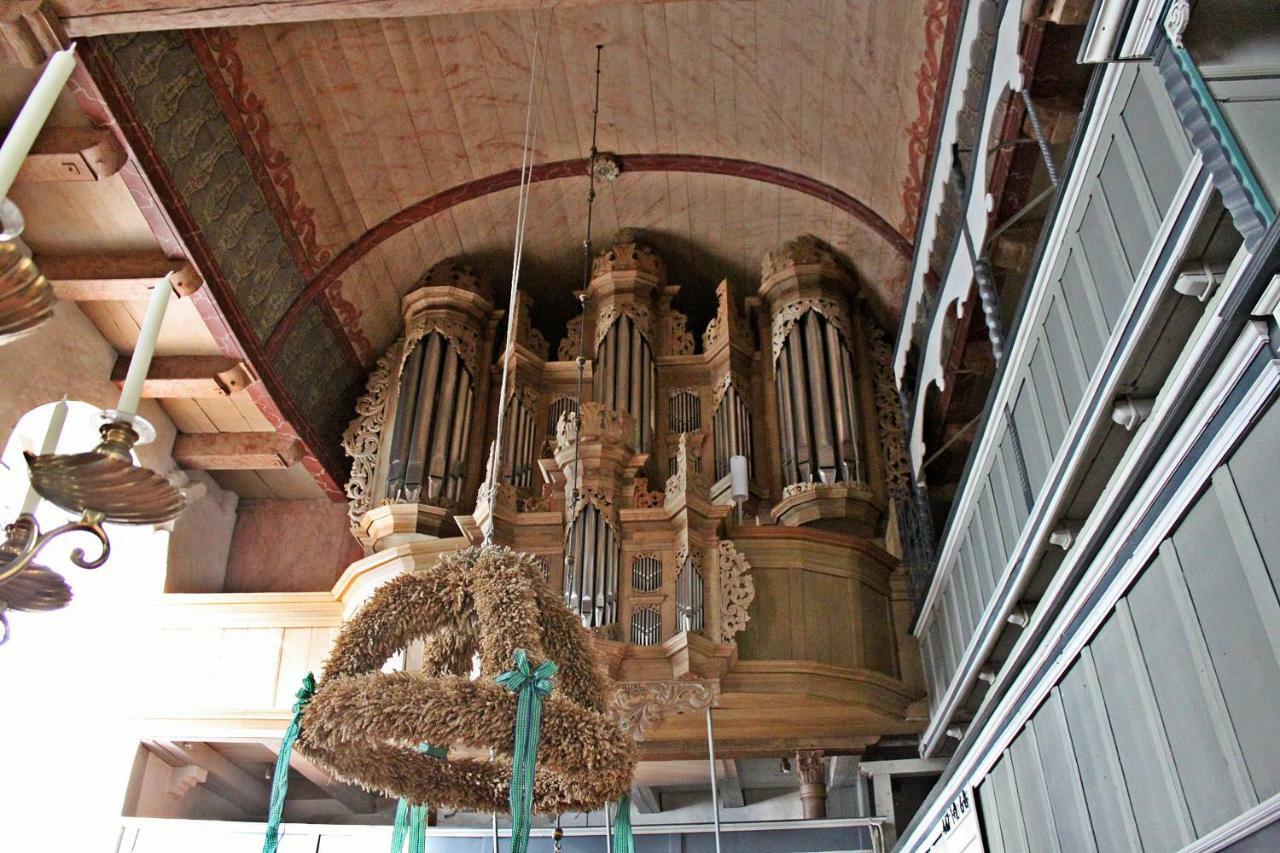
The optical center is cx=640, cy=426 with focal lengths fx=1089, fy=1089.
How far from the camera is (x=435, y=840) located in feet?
28.8

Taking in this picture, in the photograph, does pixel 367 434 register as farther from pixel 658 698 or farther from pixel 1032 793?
pixel 1032 793

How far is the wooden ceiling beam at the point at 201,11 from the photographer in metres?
6.31

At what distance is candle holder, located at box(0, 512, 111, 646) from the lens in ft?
9.14

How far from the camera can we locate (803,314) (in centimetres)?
1026

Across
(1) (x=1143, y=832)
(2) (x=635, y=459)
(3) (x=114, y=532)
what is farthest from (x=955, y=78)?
(3) (x=114, y=532)

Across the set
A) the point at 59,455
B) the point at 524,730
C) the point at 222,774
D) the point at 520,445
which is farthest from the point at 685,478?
the point at 222,774

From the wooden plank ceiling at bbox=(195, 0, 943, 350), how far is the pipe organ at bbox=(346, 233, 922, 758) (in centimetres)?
48

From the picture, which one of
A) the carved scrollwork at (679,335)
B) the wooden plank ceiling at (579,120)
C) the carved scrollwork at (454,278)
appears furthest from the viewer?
the carved scrollwork at (454,278)

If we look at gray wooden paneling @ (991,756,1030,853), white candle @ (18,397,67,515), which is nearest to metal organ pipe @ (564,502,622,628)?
gray wooden paneling @ (991,756,1030,853)

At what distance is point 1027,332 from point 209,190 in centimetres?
609

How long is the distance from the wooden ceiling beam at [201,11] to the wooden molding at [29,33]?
72 millimetres

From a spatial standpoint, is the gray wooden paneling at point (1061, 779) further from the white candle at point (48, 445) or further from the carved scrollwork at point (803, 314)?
the carved scrollwork at point (803, 314)

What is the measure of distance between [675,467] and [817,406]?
4.45ft

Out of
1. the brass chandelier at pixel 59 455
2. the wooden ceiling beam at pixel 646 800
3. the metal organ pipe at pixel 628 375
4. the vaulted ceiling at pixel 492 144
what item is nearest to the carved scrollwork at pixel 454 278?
the vaulted ceiling at pixel 492 144
